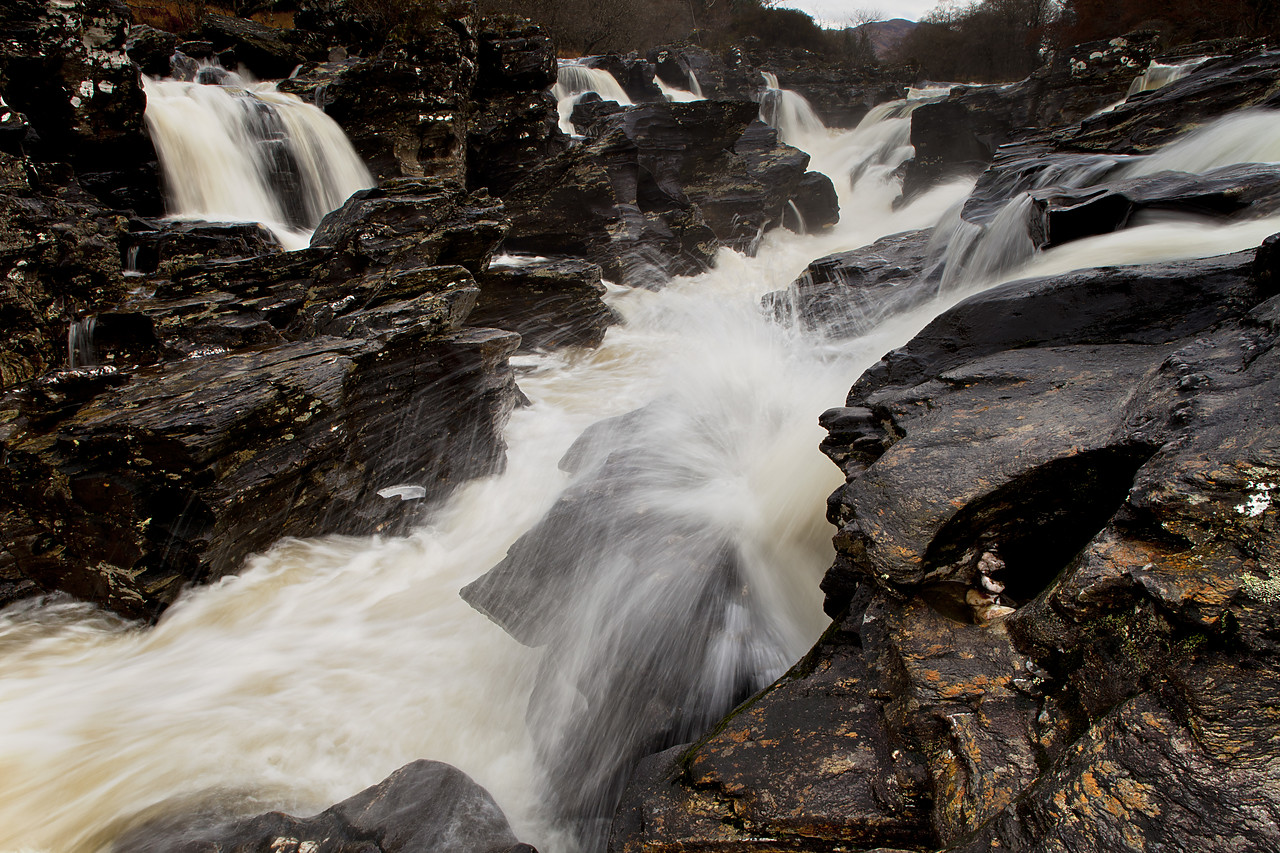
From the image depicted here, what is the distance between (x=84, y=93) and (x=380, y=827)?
11281 mm

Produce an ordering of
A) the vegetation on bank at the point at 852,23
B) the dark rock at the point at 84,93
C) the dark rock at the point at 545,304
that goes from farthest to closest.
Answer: the vegetation on bank at the point at 852,23 < the dark rock at the point at 545,304 < the dark rock at the point at 84,93

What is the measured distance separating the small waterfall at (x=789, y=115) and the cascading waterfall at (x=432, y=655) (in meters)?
22.1

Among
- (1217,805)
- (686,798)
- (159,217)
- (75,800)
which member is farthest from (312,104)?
(1217,805)

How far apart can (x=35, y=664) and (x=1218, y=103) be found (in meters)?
13.5

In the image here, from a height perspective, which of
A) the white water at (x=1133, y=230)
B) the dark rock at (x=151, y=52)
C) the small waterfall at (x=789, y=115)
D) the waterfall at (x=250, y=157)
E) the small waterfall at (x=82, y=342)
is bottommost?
the white water at (x=1133, y=230)

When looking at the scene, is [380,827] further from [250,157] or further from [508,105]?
[508,105]

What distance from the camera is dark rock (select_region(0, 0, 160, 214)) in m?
8.23

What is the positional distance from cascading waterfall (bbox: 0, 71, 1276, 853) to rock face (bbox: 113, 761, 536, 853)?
0.75 ft

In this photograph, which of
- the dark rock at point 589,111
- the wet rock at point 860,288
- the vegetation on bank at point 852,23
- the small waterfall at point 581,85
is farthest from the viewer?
the small waterfall at point 581,85

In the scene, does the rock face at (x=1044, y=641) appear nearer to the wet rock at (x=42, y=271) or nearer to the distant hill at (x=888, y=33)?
the wet rock at (x=42, y=271)

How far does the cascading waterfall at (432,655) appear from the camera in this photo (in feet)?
10.7

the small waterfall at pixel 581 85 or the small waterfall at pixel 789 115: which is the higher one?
the small waterfall at pixel 581 85

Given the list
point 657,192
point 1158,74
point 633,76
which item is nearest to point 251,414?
point 657,192

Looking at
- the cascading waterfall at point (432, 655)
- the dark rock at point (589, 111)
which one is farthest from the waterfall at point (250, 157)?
the dark rock at point (589, 111)
